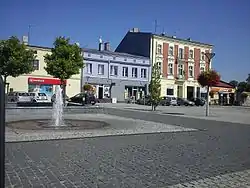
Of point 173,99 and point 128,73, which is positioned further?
point 128,73

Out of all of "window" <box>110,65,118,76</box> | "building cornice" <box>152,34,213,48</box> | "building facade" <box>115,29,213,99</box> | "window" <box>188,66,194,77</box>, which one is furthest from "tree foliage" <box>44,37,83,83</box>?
"window" <box>188,66,194,77</box>

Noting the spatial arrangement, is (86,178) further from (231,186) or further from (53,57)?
(53,57)

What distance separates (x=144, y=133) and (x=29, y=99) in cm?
2584

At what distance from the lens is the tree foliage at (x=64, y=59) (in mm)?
30453

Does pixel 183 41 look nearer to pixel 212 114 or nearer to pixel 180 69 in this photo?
pixel 180 69

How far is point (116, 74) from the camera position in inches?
2024

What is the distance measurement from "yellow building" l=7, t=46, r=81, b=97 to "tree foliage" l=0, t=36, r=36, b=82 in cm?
1358

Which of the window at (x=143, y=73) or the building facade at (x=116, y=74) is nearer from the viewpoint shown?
the building facade at (x=116, y=74)

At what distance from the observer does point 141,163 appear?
7023 millimetres

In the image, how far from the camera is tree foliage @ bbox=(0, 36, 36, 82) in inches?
1069

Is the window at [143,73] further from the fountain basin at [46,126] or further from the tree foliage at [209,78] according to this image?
the fountain basin at [46,126]

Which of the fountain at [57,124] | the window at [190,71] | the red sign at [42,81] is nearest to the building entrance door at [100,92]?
the red sign at [42,81]

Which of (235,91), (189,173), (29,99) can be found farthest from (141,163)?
(235,91)

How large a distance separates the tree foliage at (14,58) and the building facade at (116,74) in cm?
1894
